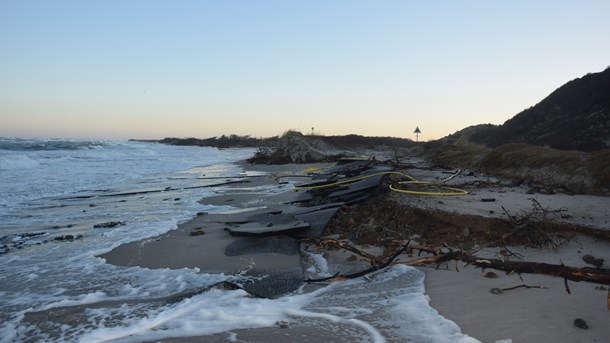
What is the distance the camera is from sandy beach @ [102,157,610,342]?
2.67 meters

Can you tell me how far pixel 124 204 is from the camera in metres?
9.32

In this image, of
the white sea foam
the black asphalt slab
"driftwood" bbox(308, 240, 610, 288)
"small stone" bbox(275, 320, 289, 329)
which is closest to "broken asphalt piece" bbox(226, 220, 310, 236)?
the black asphalt slab

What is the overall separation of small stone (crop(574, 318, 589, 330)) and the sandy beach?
18mm

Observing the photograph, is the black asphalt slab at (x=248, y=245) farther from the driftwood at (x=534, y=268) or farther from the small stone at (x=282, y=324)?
the driftwood at (x=534, y=268)

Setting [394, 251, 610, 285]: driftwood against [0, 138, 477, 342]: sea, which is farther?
[394, 251, 610, 285]: driftwood

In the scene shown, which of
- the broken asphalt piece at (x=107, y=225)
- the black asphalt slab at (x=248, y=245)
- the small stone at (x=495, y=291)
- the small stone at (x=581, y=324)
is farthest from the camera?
the broken asphalt piece at (x=107, y=225)

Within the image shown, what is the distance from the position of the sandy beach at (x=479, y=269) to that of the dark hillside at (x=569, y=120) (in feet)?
41.3

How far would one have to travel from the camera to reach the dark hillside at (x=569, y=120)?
17478 millimetres

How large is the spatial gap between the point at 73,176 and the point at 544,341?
56.6 feet

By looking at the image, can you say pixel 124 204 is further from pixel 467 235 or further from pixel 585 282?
pixel 585 282

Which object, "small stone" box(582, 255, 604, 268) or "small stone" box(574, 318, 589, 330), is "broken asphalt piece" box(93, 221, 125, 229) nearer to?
"small stone" box(574, 318, 589, 330)

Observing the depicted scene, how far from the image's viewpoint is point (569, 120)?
2112 centimetres

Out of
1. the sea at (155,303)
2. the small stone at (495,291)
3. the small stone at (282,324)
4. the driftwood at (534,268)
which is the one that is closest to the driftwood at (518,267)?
the driftwood at (534,268)

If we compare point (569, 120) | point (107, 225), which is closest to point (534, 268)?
Answer: point (107, 225)
